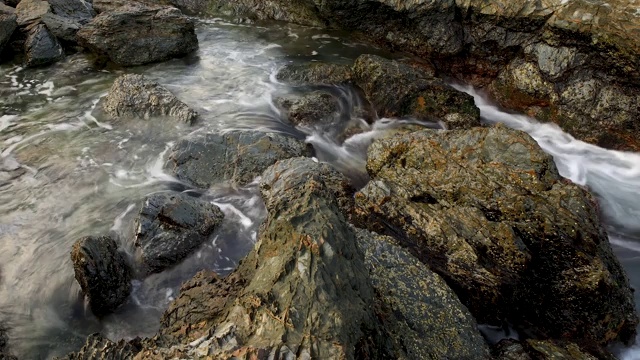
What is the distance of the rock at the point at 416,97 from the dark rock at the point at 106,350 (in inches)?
289

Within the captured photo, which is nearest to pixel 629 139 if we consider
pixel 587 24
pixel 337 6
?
pixel 587 24

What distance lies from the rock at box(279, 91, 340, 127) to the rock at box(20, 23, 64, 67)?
24.2ft

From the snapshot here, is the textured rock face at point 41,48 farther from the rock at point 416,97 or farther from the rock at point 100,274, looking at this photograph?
the rock at point 416,97

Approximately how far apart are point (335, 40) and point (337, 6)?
53.5 inches

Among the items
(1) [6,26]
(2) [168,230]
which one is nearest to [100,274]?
(2) [168,230]

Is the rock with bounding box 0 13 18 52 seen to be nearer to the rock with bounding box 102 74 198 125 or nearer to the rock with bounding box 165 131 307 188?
the rock with bounding box 102 74 198 125

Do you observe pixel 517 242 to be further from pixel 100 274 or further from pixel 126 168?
pixel 126 168

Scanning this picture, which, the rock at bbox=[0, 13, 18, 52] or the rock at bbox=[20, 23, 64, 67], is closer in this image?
the rock at bbox=[0, 13, 18, 52]

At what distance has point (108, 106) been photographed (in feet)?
33.6

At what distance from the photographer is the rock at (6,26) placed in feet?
39.5

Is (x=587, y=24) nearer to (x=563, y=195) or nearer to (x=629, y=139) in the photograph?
(x=629, y=139)

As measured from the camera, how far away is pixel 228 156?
27.6 feet

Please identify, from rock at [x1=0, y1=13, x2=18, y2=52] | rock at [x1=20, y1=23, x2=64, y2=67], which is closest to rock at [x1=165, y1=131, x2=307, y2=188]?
rock at [x1=20, y1=23, x2=64, y2=67]

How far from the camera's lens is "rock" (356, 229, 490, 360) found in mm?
3861
